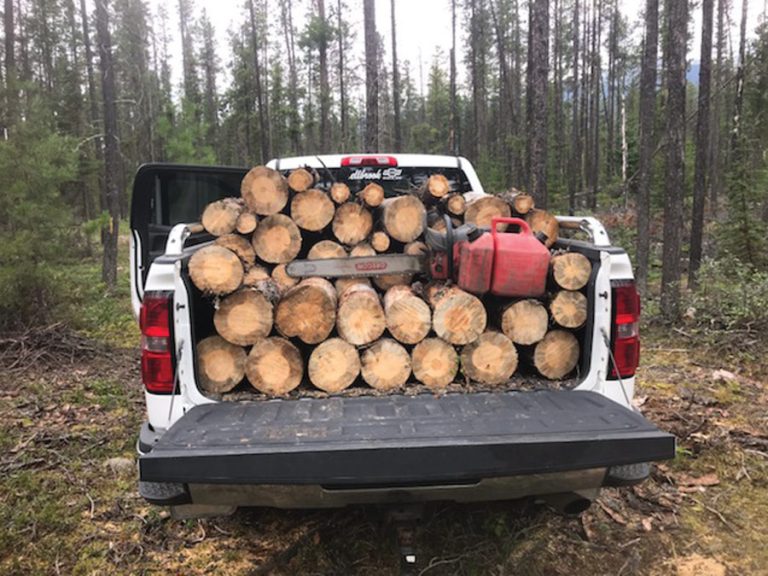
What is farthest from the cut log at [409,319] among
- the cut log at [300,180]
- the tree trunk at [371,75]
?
the tree trunk at [371,75]

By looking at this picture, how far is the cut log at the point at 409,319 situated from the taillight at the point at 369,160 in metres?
2.36

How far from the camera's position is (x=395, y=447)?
2104mm

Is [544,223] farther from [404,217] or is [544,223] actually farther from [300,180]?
[300,180]

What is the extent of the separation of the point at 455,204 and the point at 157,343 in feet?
6.58

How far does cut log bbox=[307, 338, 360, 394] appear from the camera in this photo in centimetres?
288

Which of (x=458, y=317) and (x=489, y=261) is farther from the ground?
(x=489, y=261)

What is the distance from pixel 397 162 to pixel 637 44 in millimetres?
47235

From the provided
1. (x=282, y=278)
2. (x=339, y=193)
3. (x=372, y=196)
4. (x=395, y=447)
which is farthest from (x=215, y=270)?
(x=395, y=447)

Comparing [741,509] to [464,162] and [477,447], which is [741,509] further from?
[464,162]

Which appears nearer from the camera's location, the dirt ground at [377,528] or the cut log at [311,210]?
the dirt ground at [377,528]

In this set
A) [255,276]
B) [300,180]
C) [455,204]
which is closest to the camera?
[255,276]

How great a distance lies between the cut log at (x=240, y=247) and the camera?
3146 millimetres

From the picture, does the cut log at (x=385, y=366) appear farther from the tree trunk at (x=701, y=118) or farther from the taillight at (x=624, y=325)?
the tree trunk at (x=701, y=118)

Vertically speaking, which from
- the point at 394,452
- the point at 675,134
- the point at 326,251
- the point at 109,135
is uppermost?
the point at 109,135
